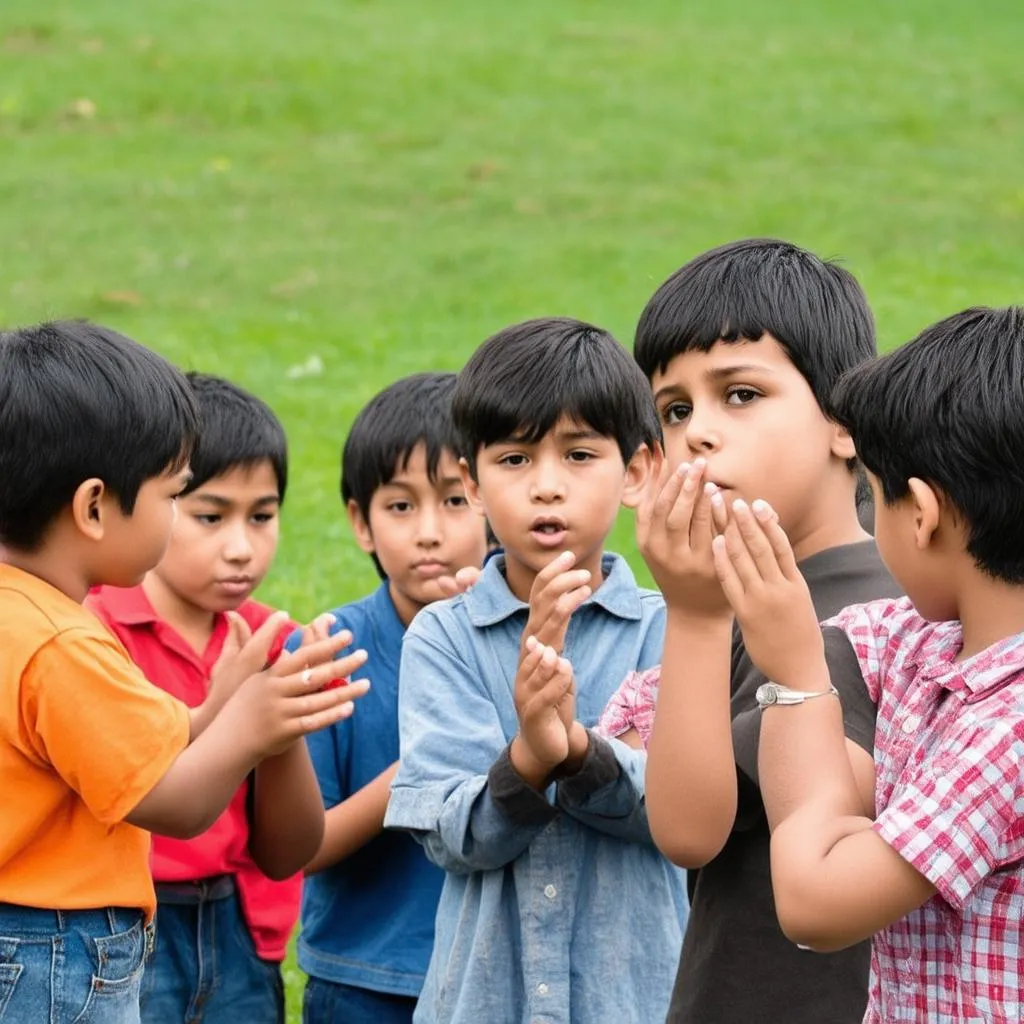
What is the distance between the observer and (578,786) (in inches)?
124

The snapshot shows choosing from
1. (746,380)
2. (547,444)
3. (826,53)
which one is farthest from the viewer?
(826,53)

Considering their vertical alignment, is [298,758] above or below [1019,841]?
below

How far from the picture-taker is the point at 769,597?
8.23 ft

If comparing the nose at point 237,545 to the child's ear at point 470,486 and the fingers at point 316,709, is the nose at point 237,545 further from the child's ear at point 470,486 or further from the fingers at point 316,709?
the fingers at point 316,709

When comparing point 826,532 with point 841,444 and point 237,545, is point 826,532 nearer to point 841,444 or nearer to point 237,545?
point 841,444

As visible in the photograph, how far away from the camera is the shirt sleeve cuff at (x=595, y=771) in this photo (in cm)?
312

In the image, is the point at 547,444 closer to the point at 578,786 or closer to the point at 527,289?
the point at 578,786

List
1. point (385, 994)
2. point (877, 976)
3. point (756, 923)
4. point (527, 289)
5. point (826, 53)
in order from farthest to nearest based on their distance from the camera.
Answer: point (826, 53) → point (527, 289) → point (385, 994) → point (756, 923) → point (877, 976)

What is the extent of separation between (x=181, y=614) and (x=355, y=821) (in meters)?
0.66

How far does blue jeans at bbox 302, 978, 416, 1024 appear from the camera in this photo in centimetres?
398

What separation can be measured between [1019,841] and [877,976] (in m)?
0.35

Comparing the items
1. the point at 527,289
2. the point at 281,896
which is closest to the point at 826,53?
the point at 527,289

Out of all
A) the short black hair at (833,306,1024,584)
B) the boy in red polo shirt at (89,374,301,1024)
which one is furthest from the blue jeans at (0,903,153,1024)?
the short black hair at (833,306,1024,584)

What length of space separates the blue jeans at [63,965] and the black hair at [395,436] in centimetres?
153
